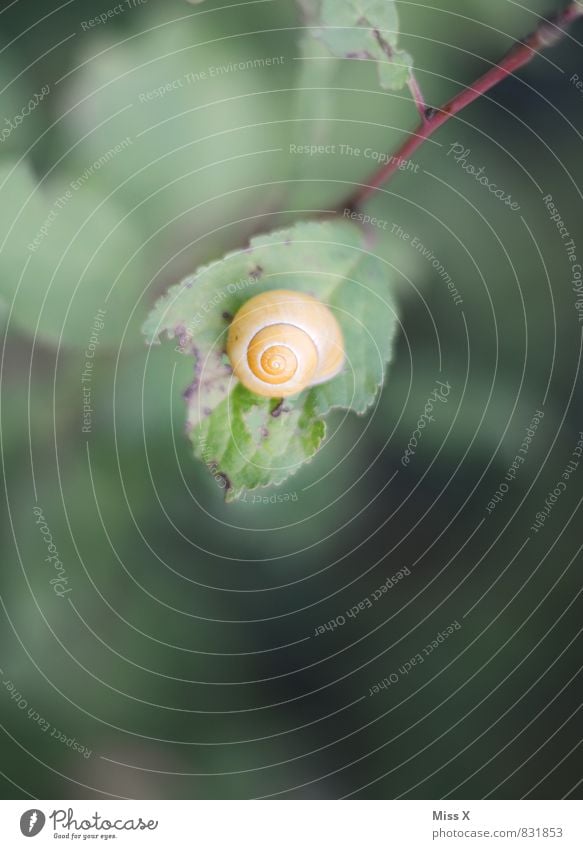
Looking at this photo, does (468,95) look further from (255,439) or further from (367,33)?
(255,439)

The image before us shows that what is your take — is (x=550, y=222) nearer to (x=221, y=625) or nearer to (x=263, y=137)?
(x=263, y=137)

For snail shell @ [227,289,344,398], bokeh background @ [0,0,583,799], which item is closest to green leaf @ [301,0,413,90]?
bokeh background @ [0,0,583,799]

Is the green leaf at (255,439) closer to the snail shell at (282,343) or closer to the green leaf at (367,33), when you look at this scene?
the snail shell at (282,343)

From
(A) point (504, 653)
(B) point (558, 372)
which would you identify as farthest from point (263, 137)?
(A) point (504, 653)
